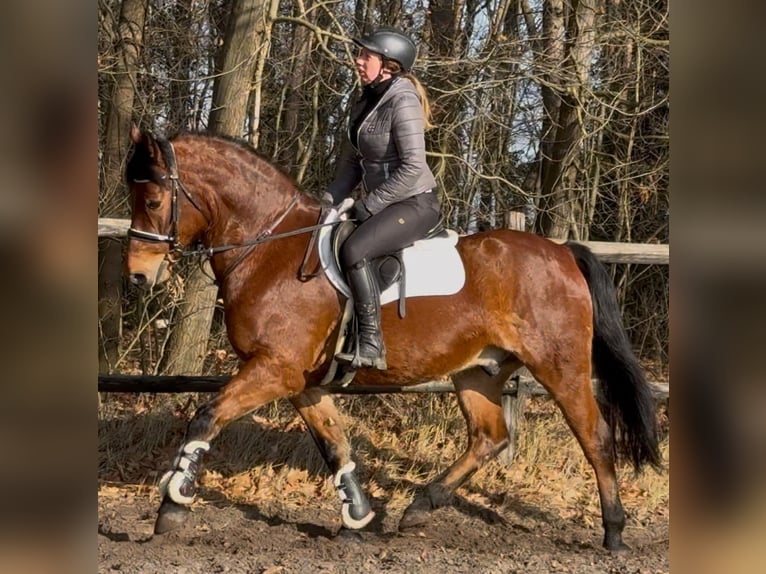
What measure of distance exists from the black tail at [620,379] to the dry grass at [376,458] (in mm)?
860

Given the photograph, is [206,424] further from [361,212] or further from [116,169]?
[116,169]

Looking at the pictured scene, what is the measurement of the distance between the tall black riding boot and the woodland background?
3.39 meters

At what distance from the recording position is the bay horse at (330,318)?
14.9 ft

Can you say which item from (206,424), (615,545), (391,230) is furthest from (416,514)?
(391,230)

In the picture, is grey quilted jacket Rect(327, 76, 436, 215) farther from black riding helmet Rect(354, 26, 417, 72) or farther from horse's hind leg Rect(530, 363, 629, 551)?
horse's hind leg Rect(530, 363, 629, 551)

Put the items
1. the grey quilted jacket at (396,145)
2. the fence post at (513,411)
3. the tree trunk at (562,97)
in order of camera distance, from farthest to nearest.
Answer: the tree trunk at (562,97), the fence post at (513,411), the grey quilted jacket at (396,145)

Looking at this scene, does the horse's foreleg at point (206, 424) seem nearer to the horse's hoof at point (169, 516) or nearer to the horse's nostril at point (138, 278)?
the horse's hoof at point (169, 516)

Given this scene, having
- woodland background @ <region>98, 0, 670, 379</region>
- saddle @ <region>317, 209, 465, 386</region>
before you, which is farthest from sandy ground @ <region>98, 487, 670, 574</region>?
woodland background @ <region>98, 0, 670, 379</region>

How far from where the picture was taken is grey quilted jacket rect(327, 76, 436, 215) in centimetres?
463

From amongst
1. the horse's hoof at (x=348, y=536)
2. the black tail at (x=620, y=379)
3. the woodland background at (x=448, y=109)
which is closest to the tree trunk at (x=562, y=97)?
the woodland background at (x=448, y=109)

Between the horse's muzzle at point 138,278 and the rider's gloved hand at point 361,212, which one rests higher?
the rider's gloved hand at point 361,212
